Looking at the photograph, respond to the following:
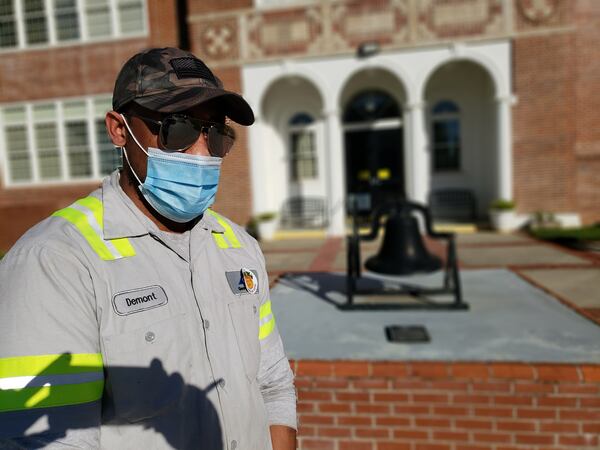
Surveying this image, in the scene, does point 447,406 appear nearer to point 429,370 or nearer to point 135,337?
point 429,370

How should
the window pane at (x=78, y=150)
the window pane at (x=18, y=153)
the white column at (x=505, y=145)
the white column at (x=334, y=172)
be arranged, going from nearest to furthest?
the white column at (x=505, y=145) → the white column at (x=334, y=172) → the window pane at (x=78, y=150) → the window pane at (x=18, y=153)

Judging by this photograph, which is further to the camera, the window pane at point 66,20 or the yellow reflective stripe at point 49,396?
the window pane at point 66,20

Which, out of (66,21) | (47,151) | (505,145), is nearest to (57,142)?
(47,151)

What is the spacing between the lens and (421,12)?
11148mm

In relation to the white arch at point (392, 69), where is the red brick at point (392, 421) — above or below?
below

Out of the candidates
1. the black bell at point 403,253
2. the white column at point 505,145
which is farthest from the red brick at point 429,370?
the white column at point 505,145

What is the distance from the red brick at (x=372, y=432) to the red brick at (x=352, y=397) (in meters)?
0.20

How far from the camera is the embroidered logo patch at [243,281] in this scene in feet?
4.96

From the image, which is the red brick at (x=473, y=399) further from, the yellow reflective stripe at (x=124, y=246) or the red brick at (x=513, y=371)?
the yellow reflective stripe at (x=124, y=246)

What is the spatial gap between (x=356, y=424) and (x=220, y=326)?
6.68 ft

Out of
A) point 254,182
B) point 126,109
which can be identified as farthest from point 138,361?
point 254,182

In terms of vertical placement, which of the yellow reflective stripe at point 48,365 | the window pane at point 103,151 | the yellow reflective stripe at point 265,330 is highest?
the window pane at point 103,151

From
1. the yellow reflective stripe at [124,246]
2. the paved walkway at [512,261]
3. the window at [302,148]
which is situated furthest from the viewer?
the window at [302,148]

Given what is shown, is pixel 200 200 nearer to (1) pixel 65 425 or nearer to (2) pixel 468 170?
(1) pixel 65 425
